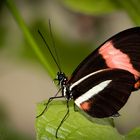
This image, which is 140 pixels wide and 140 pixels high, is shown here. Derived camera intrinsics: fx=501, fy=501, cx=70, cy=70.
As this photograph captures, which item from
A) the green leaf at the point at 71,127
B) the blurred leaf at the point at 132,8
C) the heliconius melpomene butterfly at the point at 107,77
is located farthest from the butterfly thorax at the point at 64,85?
the blurred leaf at the point at 132,8

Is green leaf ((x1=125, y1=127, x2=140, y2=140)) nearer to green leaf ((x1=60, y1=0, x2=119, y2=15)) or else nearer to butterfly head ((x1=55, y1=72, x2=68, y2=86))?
butterfly head ((x1=55, y1=72, x2=68, y2=86))

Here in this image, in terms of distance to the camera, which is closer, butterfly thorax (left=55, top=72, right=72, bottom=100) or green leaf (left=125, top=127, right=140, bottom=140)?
green leaf (left=125, top=127, right=140, bottom=140)

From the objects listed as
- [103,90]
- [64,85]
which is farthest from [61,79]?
[103,90]

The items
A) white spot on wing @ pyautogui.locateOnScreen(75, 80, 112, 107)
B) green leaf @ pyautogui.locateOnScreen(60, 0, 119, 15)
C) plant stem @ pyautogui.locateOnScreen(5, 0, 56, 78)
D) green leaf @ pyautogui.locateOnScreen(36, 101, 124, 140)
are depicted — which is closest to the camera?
green leaf @ pyautogui.locateOnScreen(36, 101, 124, 140)

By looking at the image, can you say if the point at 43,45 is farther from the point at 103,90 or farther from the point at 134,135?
the point at 134,135

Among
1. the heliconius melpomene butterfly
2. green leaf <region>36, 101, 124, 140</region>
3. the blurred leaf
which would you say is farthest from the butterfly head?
the blurred leaf

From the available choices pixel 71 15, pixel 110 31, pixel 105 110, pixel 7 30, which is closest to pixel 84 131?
pixel 105 110

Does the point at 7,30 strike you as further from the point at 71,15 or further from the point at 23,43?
the point at 71,15

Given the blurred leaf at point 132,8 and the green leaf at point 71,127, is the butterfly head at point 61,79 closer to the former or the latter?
the green leaf at point 71,127
